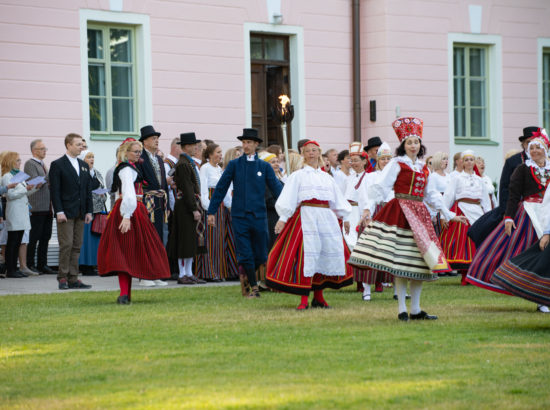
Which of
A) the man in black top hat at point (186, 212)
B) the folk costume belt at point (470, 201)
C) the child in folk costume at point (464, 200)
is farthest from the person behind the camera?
the folk costume belt at point (470, 201)

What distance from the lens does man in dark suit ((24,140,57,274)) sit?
49.9 feet

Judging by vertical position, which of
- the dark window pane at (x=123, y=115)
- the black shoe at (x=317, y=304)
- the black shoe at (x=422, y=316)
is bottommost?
the black shoe at (x=317, y=304)

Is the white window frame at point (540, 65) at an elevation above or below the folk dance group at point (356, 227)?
above

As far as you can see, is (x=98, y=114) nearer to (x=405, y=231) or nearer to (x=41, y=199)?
(x=41, y=199)

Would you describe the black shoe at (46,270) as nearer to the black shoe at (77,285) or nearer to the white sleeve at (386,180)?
the black shoe at (77,285)

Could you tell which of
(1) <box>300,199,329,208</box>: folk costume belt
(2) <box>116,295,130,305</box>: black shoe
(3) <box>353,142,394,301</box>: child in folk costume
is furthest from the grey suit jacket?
(1) <box>300,199,329,208</box>: folk costume belt

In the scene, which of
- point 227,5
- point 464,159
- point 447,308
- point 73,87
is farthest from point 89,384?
point 227,5

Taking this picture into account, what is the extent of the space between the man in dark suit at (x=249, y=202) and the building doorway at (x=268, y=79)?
22.1 feet

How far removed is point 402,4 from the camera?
20.1m

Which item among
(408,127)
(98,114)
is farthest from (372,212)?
(98,114)

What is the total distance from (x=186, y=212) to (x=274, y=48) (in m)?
5.68

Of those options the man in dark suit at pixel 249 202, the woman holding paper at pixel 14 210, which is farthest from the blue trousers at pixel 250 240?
the woman holding paper at pixel 14 210

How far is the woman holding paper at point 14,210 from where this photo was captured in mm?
15000

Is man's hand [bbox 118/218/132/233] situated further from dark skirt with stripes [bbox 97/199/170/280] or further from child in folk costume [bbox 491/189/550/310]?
child in folk costume [bbox 491/189/550/310]
